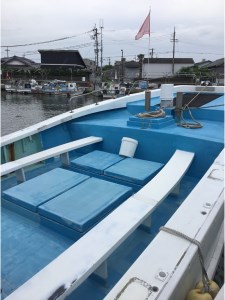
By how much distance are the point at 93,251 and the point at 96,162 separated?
72.5 inches

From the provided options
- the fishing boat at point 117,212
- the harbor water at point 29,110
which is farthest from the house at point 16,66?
the fishing boat at point 117,212

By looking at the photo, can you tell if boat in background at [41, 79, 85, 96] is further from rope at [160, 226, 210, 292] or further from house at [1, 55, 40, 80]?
rope at [160, 226, 210, 292]

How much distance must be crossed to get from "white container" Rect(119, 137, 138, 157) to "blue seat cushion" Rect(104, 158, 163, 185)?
327mm

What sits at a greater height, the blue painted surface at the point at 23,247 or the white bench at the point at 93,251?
the white bench at the point at 93,251

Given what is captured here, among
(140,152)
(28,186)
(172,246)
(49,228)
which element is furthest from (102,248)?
(140,152)

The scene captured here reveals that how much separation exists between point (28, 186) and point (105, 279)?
133 cm

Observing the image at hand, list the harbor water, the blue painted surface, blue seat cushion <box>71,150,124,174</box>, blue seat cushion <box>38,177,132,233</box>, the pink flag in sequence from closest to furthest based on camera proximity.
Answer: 1. the blue painted surface
2. blue seat cushion <box>38,177,132,233</box>
3. blue seat cushion <box>71,150,124,174</box>
4. the pink flag
5. the harbor water

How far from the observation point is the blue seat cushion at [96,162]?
3250 mm

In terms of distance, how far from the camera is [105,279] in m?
1.85

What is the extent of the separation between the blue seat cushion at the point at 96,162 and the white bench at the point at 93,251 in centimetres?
93

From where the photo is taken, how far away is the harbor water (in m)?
21.7

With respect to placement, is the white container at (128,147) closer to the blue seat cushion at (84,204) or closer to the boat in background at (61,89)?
the blue seat cushion at (84,204)

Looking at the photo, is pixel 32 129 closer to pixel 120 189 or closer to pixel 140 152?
pixel 140 152

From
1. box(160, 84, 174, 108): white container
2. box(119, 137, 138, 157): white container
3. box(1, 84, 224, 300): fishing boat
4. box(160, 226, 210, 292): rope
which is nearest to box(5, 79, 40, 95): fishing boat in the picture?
box(160, 84, 174, 108): white container
